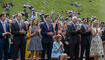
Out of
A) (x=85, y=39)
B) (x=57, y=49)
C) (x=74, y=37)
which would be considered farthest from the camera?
(x=85, y=39)

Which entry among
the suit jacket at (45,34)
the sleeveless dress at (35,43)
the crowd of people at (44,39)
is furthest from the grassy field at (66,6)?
the suit jacket at (45,34)

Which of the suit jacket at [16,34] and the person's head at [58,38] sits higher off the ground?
the suit jacket at [16,34]

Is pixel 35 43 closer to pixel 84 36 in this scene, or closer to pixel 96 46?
pixel 84 36

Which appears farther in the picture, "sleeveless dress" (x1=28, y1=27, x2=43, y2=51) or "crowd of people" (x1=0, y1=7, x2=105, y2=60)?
"sleeveless dress" (x1=28, y1=27, x2=43, y2=51)

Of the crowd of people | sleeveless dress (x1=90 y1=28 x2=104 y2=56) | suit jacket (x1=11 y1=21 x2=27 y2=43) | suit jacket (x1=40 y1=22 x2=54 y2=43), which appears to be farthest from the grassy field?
suit jacket (x1=11 y1=21 x2=27 y2=43)

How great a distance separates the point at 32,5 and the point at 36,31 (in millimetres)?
18127

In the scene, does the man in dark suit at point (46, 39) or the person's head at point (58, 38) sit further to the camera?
the person's head at point (58, 38)

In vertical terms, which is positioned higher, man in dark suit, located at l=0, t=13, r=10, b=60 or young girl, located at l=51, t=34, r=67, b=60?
man in dark suit, located at l=0, t=13, r=10, b=60

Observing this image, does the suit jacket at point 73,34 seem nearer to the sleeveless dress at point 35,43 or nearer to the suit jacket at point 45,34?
the suit jacket at point 45,34

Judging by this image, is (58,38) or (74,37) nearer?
(74,37)

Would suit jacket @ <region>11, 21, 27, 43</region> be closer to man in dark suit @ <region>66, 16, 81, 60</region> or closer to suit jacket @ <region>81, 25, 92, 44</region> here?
man in dark suit @ <region>66, 16, 81, 60</region>

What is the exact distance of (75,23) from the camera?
10766 millimetres

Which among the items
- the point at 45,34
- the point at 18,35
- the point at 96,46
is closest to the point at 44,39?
the point at 45,34

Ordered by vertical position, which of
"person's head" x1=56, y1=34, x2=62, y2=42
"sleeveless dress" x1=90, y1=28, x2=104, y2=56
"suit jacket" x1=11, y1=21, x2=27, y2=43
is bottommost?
"sleeveless dress" x1=90, y1=28, x2=104, y2=56
